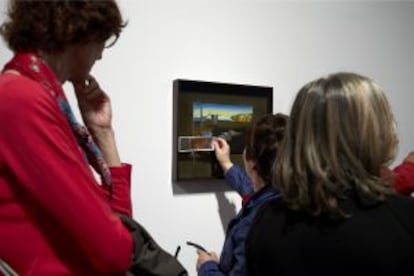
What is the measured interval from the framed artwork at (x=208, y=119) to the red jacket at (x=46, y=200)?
873 mm

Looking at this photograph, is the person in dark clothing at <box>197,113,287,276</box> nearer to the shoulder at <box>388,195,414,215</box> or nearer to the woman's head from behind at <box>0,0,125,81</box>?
the shoulder at <box>388,195,414,215</box>

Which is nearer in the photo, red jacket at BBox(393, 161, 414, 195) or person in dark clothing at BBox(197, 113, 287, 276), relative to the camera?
person in dark clothing at BBox(197, 113, 287, 276)

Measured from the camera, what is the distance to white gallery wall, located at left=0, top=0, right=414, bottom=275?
1.52 m

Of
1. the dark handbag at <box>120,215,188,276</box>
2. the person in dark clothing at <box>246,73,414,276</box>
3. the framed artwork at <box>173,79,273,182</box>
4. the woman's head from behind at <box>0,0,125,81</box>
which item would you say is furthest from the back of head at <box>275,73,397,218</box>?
the framed artwork at <box>173,79,273,182</box>

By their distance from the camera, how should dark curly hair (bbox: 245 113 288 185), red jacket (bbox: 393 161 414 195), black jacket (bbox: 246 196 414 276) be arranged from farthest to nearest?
1. red jacket (bbox: 393 161 414 195)
2. dark curly hair (bbox: 245 113 288 185)
3. black jacket (bbox: 246 196 414 276)

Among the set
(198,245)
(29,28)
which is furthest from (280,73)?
(29,28)

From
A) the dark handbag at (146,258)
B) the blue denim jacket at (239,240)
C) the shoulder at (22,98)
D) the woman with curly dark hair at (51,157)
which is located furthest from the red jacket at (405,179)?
the shoulder at (22,98)

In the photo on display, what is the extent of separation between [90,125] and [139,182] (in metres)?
0.58

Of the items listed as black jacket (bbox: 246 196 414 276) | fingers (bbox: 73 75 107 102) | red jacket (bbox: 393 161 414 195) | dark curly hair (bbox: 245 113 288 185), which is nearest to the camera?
black jacket (bbox: 246 196 414 276)

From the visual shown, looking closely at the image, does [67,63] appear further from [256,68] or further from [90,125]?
[256,68]

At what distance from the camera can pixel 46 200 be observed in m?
0.66

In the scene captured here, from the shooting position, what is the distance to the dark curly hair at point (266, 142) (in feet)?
4.42

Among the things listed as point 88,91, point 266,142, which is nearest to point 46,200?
point 88,91

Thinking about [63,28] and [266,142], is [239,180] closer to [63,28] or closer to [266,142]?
[266,142]
